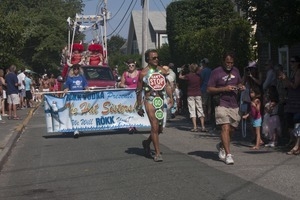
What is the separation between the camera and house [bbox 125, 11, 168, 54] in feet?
185

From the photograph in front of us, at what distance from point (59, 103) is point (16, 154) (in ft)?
8.00

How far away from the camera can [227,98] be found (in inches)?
433

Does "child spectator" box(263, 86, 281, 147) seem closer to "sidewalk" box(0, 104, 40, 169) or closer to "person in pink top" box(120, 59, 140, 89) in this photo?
"person in pink top" box(120, 59, 140, 89)

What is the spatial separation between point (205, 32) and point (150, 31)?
1455 inches

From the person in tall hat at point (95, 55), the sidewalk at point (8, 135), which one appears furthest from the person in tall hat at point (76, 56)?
the sidewalk at point (8, 135)

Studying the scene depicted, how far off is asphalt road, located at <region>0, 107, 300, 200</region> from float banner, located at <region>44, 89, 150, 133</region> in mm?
741

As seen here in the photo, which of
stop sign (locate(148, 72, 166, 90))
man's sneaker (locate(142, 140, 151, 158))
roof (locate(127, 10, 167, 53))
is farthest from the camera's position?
roof (locate(127, 10, 167, 53))

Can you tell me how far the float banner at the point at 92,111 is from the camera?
15570 mm

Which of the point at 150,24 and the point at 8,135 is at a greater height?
the point at 150,24

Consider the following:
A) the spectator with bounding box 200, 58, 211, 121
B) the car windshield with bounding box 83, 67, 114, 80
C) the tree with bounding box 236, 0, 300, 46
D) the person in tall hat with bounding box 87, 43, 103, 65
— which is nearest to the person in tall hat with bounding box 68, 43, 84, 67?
the person in tall hat with bounding box 87, 43, 103, 65

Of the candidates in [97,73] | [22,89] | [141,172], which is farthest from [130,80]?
[22,89]

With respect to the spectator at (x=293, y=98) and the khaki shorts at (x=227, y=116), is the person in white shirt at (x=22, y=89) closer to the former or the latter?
the spectator at (x=293, y=98)

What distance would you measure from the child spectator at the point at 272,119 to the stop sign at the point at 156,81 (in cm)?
277

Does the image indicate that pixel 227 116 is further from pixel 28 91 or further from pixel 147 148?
pixel 28 91
